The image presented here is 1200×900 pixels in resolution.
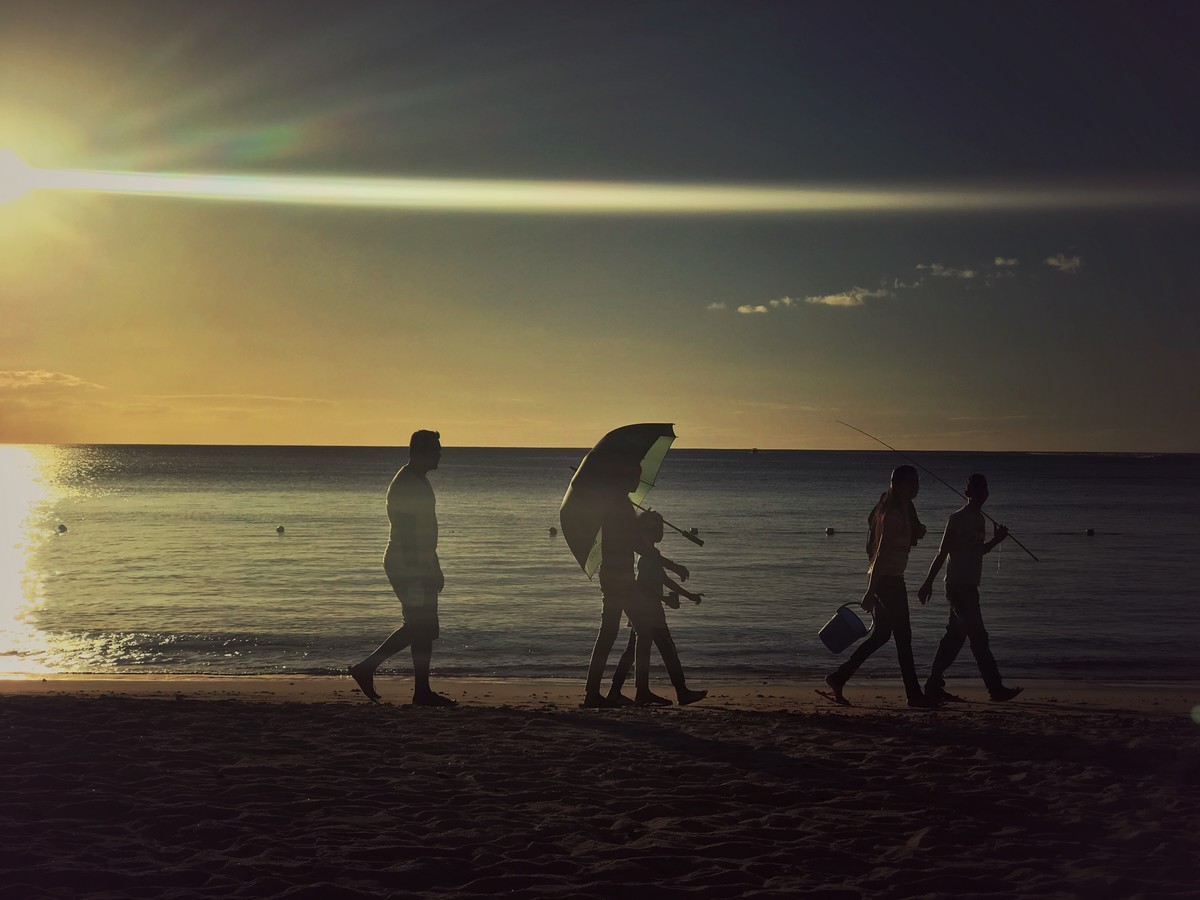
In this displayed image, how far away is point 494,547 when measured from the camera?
34.5 meters

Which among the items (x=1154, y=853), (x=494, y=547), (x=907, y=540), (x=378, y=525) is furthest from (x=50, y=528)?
(x=1154, y=853)

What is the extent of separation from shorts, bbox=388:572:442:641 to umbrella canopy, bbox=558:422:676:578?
4.15 ft

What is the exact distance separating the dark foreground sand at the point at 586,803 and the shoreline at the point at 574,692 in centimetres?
120

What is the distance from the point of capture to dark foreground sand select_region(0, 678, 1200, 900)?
4602 mm

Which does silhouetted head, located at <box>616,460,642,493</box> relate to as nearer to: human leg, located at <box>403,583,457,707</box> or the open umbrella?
the open umbrella

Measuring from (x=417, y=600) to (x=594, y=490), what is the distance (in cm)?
177

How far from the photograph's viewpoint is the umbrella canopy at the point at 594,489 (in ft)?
28.7

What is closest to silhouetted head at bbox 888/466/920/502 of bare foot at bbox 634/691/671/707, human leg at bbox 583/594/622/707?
human leg at bbox 583/594/622/707

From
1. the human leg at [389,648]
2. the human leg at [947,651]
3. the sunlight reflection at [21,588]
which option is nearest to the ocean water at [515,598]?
the sunlight reflection at [21,588]

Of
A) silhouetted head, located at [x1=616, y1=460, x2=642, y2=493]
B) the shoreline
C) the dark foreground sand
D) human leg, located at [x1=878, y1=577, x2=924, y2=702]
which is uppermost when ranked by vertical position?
→ silhouetted head, located at [x1=616, y1=460, x2=642, y2=493]

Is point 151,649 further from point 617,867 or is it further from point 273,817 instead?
point 617,867

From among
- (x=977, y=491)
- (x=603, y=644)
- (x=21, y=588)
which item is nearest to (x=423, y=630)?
(x=603, y=644)

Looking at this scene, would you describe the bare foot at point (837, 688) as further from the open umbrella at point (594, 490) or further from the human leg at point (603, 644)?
the human leg at point (603, 644)

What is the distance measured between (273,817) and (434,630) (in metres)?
3.33
